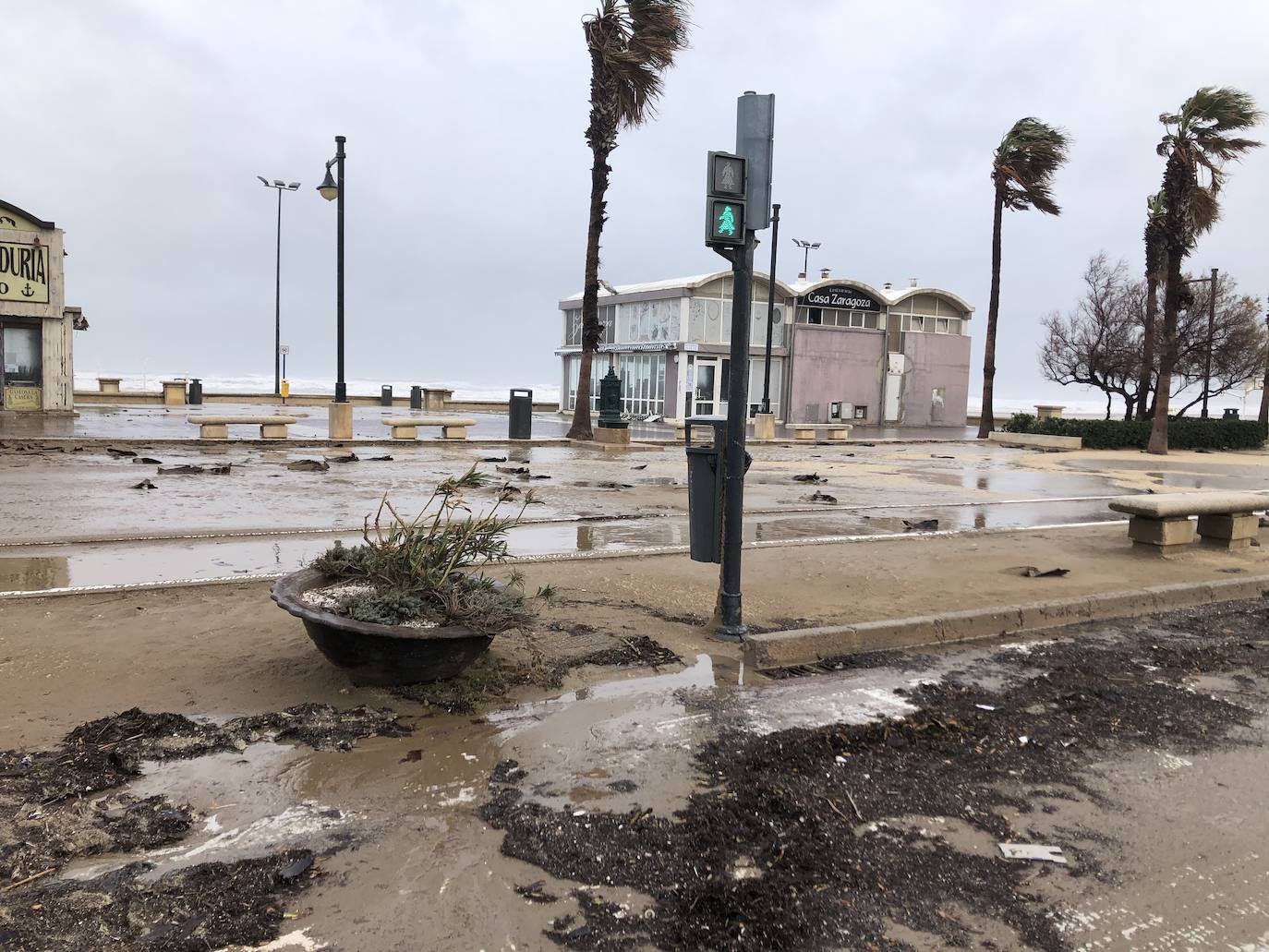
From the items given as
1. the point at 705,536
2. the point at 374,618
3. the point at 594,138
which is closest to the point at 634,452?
the point at 594,138

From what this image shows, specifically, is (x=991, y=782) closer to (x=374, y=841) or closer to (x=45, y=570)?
(x=374, y=841)

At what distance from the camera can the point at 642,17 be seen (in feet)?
77.3

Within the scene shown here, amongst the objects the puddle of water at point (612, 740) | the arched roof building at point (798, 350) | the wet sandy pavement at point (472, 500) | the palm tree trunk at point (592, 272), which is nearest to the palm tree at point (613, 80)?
the palm tree trunk at point (592, 272)

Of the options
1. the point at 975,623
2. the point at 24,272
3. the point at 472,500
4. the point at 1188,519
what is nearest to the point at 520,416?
the point at 472,500

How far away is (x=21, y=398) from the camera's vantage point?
27.6 metres

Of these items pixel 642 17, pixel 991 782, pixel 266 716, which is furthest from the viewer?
pixel 642 17

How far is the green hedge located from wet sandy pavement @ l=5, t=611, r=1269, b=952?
25684 mm

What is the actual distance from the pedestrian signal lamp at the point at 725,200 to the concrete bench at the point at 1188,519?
5.83 metres

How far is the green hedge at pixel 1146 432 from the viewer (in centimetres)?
2859

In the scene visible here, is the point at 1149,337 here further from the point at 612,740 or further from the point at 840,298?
the point at 612,740

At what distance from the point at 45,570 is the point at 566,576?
4.02m

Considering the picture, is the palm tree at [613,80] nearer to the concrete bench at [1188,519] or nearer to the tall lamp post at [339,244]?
the tall lamp post at [339,244]

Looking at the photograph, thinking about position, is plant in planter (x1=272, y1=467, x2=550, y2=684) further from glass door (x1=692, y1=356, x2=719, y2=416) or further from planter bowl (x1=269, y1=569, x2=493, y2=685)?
glass door (x1=692, y1=356, x2=719, y2=416)

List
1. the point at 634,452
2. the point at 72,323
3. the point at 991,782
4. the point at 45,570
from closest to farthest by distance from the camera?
1. the point at 991,782
2. the point at 45,570
3. the point at 634,452
4. the point at 72,323
